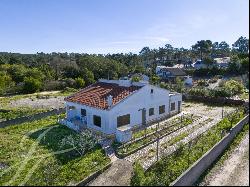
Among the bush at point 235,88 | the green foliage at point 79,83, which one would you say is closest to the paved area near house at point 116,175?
the bush at point 235,88

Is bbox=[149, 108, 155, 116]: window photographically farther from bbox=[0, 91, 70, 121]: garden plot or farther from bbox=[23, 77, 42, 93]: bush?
bbox=[23, 77, 42, 93]: bush

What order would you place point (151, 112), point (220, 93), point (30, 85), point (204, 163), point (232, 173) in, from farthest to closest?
point (30, 85), point (220, 93), point (151, 112), point (204, 163), point (232, 173)

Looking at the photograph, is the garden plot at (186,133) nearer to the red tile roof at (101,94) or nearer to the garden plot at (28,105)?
the red tile roof at (101,94)

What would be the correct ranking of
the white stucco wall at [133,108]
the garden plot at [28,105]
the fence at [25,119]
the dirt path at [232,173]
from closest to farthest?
the dirt path at [232,173], the white stucco wall at [133,108], the fence at [25,119], the garden plot at [28,105]

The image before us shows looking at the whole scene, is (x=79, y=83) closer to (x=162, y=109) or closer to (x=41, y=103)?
(x=41, y=103)

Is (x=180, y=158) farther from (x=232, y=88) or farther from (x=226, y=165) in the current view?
(x=232, y=88)

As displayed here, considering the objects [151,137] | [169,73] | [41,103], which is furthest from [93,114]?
[169,73]

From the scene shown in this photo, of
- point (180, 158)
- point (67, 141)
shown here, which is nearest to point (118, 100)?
point (67, 141)
